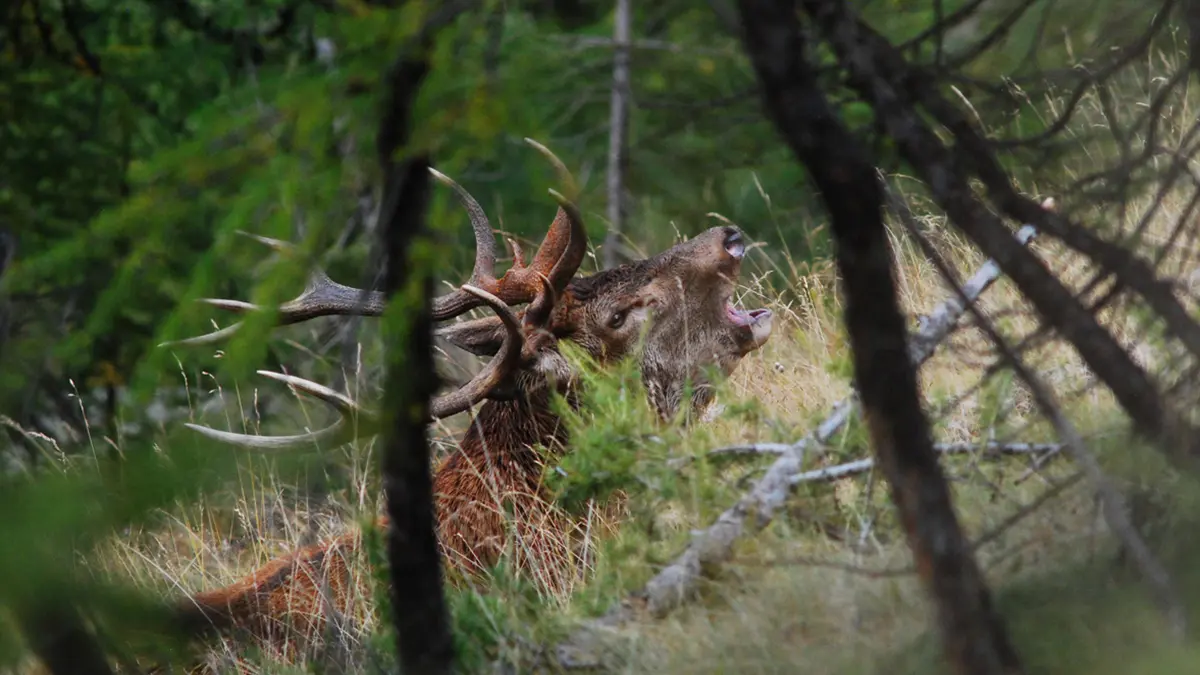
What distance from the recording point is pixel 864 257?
9.50ft

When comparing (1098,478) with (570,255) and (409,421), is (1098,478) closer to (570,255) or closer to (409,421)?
(409,421)

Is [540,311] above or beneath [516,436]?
above

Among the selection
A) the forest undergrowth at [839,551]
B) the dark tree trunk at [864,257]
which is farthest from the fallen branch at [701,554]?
the dark tree trunk at [864,257]

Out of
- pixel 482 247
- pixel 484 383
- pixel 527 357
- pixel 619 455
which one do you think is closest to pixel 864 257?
pixel 619 455

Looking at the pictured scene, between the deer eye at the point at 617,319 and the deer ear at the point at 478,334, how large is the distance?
515mm

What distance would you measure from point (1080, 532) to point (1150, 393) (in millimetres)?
542

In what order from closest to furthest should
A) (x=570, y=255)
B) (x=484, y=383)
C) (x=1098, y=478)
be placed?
(x=1098, y=478) < (x=484, y=383) < (x=570, y=255)

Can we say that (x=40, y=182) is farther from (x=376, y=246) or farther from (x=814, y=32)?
(x=814, y=32)

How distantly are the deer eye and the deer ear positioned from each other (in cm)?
51

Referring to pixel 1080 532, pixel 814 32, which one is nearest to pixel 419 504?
pixel 814 32

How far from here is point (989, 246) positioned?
3.01 meters

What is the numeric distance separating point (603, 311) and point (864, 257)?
3461 millimetres

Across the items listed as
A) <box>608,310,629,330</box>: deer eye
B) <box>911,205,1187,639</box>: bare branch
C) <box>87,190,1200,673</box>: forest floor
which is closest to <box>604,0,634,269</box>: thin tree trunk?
<box>608,310,629,330</box>: deer eye

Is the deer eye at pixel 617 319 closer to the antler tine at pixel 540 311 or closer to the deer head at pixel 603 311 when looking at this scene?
A: the deer head at pixel 603 311
